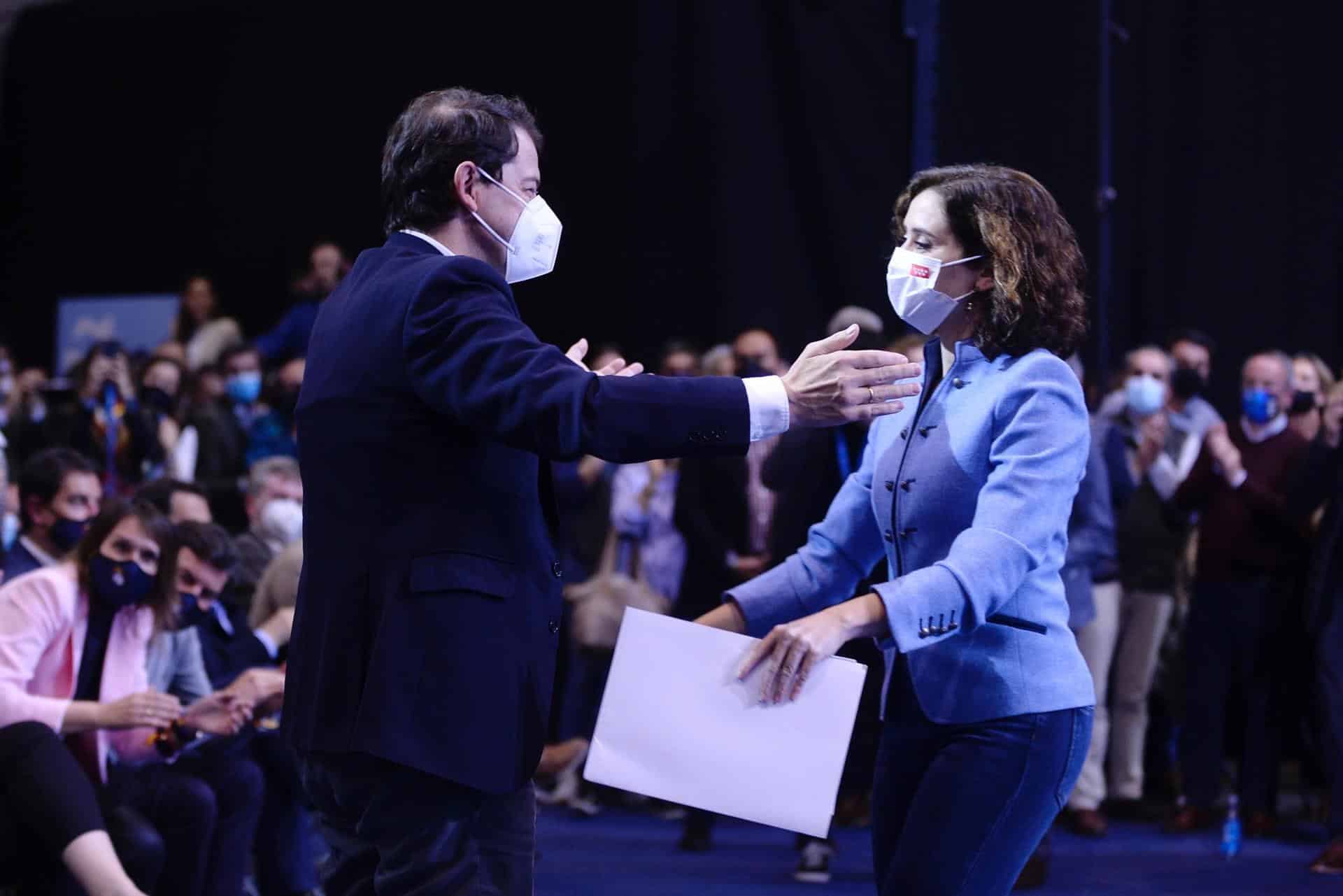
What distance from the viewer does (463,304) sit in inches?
77.9

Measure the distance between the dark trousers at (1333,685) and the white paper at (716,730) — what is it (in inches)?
160

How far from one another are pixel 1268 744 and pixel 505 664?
470 cm

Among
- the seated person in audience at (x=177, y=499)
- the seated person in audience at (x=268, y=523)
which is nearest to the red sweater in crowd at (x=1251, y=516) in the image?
the seated person in audience at (x=268, y=523)

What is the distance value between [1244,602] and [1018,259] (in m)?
4.15

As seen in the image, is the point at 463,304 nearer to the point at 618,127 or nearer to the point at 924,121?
the point at 924,121

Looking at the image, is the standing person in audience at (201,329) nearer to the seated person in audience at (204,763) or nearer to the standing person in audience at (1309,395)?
the seated person in audience at (204,763)

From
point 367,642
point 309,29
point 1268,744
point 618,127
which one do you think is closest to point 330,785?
point 367,642

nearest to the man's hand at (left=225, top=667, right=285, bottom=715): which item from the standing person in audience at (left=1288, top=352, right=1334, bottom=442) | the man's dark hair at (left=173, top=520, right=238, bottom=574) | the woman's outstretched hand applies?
the man's dark hair at (left=173, top=520, right=238, bottom=574)

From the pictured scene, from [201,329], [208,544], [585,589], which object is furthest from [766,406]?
[201,329]

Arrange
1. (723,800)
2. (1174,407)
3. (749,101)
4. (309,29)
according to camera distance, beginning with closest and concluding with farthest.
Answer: (723,800) → (1174,407) → (749,101) → (309,29)

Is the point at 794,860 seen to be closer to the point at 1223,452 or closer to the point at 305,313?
the point at 1223,452

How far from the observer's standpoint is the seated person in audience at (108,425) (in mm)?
6527

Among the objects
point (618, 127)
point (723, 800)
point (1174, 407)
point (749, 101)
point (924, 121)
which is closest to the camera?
point (723, 800)

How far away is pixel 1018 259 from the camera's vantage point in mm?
2332
